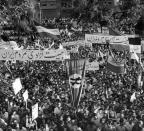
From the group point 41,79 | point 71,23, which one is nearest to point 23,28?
point 71,23

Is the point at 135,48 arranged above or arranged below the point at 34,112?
above

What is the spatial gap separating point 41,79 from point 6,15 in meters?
22.0

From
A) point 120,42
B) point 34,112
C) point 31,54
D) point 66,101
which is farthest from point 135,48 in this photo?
point 34,112

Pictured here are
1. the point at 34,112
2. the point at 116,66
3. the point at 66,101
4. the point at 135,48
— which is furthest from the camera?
the point at 135,48

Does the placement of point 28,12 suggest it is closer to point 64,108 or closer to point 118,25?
point 118,25

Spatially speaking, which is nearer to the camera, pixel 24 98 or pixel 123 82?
pixel 24 98

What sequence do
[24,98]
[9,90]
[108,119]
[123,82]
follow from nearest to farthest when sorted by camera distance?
[108,119] → [24,98] → [9,90] → [123,82]

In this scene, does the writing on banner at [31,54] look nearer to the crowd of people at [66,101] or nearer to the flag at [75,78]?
the crowd of people at [66,101]

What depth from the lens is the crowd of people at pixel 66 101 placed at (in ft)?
52.2

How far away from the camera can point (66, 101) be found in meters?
18.4

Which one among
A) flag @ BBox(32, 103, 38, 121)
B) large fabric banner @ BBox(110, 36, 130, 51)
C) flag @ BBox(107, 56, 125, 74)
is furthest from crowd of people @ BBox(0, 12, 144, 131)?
large fabric banner @ BBox(110, 36, 130, 51)

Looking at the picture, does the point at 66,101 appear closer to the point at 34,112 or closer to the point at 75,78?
the point at 34,112

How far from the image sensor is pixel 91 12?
5100cm

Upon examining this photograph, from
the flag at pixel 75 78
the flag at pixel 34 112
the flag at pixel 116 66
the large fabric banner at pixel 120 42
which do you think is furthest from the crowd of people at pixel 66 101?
the large fabric banner at pixel 120 42
